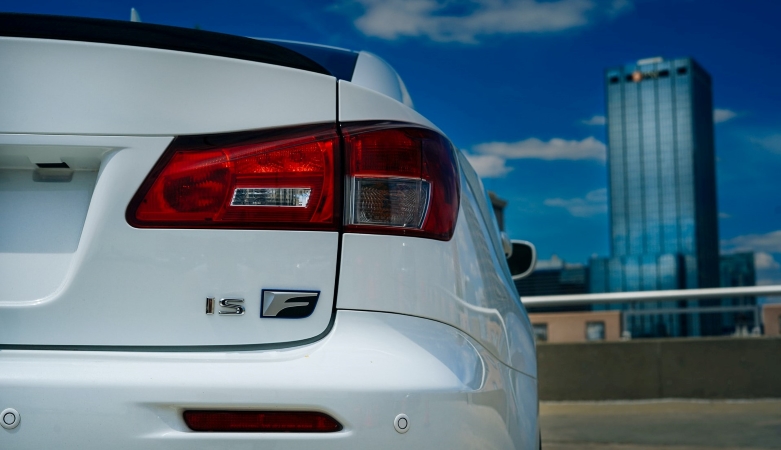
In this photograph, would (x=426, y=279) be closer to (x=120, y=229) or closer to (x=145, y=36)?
(x=120, y=229)

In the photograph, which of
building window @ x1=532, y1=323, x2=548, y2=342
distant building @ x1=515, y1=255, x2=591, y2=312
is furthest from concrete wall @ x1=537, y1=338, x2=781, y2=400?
distant building @ x1=515, y1=255, x2=591, y2=312

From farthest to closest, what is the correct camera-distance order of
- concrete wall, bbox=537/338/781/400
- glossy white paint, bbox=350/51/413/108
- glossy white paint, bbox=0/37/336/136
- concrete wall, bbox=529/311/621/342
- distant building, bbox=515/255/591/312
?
1. distant building, bbox=515/255/591/312
2. concrete wall, bbox=529/311/621/342
3. concrete wall, bbox=537/338/781/400
4. glossy white paint, bbox=350/51/413/108
5. glossy white paint, bbox=0/37/336/136

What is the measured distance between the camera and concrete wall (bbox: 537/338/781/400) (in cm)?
746

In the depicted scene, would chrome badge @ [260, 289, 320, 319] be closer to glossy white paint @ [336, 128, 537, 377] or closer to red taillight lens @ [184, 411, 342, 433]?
glossy white paint @ [336, 128, 537, 377]

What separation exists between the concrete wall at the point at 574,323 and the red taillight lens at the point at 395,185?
22.3ft

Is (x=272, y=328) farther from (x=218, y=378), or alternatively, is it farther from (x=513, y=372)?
(x=513, y=372)

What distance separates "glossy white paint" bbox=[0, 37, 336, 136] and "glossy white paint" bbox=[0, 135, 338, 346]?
0.14 ft

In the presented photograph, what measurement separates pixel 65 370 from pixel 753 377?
7331mm

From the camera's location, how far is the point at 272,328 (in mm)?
1403

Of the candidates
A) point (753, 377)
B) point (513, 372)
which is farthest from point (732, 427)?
point (513, 372)

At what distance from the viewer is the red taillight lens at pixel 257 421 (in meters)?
1.35

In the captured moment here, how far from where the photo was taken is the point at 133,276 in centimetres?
139

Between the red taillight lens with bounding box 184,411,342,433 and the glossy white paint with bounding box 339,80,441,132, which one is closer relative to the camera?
the red taillight lens with bounding box 184,411,342,433

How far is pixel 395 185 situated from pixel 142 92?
1.57ft
